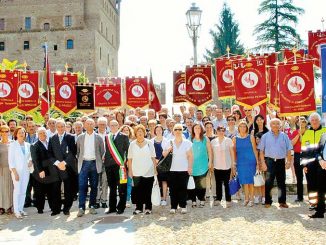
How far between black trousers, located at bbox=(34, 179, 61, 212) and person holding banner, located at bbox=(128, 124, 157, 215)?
5.58ft

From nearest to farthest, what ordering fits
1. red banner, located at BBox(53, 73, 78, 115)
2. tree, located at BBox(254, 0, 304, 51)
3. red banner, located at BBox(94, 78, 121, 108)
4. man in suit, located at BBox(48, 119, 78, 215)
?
man in suit, located at BBox(48, 119, 78, 215) < red banner, located at BBox(53, 73, 78, 115) < red banner, located at BBox(94, 78, 121, 108) < tree, located at BBox(254, 0, 304, 51)

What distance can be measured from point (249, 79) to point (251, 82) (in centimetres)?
10

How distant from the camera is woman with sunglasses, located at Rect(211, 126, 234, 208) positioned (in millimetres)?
9914

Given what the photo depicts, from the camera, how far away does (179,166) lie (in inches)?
368

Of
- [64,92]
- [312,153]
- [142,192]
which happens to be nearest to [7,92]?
[64,92]

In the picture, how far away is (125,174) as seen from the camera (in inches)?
370

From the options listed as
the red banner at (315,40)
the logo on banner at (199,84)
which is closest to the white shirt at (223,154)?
the logo on banner at (199,84)

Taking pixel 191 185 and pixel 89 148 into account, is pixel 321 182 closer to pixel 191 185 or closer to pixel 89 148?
pixel 191 185

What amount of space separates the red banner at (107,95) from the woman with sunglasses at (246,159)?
26.3 feet

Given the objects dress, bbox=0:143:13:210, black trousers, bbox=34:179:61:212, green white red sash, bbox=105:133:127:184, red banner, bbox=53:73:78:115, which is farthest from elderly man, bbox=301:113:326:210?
red banner, bbox=53:73:78:115

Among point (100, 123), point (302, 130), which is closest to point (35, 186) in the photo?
point (100, 123)

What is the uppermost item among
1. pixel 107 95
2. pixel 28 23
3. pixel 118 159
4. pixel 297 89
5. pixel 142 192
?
pixel 28 23

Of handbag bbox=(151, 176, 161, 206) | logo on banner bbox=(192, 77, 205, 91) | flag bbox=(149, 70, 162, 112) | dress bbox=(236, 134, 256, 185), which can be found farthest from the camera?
flag bbox=(149, 70, 162, 112)

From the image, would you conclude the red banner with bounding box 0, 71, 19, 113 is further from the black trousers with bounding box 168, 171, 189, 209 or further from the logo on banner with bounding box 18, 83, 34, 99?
the black trousers with bounding box 168, 171, 189, 209
